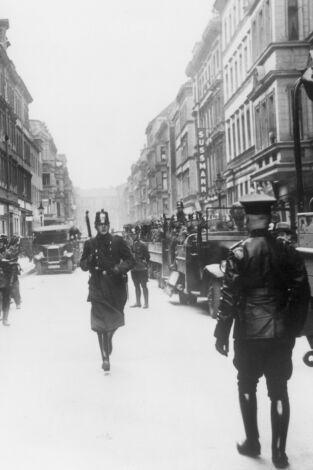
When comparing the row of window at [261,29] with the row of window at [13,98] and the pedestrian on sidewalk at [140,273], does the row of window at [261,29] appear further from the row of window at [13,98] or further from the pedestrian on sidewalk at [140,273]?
the row of window at [13,98]

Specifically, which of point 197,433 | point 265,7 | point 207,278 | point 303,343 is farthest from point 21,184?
point 197,433

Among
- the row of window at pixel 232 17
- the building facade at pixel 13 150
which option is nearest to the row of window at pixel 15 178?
the building facade at pixel 13 150

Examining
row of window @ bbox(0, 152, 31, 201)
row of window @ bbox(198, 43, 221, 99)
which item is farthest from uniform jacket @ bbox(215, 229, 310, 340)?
row of window @ bbox(0, 152, 31, 201)

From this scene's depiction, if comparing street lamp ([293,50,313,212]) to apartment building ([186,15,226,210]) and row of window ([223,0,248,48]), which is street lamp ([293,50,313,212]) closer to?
row of window ([223,0,248,48])

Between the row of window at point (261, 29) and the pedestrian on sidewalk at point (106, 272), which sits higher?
the row of window at point (261, 29)

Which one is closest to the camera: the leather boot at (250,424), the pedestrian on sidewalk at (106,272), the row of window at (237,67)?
the leather boot at (250,424)

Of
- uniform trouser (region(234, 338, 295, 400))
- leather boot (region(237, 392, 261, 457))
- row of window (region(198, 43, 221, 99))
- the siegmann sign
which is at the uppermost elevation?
row of window (region(198, 43, 221, 99))

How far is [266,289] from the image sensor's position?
4.55 meters

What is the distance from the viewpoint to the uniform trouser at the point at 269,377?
14.8 feet

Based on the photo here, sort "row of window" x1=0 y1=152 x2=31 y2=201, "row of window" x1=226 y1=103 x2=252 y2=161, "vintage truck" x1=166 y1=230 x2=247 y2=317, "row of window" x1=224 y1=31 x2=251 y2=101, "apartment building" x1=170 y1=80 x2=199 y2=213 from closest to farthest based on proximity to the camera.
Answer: "vintage truck" x1=166 y1=230 x2=247 y2=317
"row of window" x1=224 y1=31 x2=251 y2=101
"row of window" x1=226 y1=103 x2=252 y2=161
"row of window" x1=0 y1=152 x2=31 y2=201
"apartment building" x1=170 y1=80 x2=199 y2=213

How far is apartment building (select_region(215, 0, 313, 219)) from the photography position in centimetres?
2717

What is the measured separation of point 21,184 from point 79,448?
55.8 metres

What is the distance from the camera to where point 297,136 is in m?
7.73

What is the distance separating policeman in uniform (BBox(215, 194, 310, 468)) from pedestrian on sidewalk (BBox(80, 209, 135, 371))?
3.62 m
